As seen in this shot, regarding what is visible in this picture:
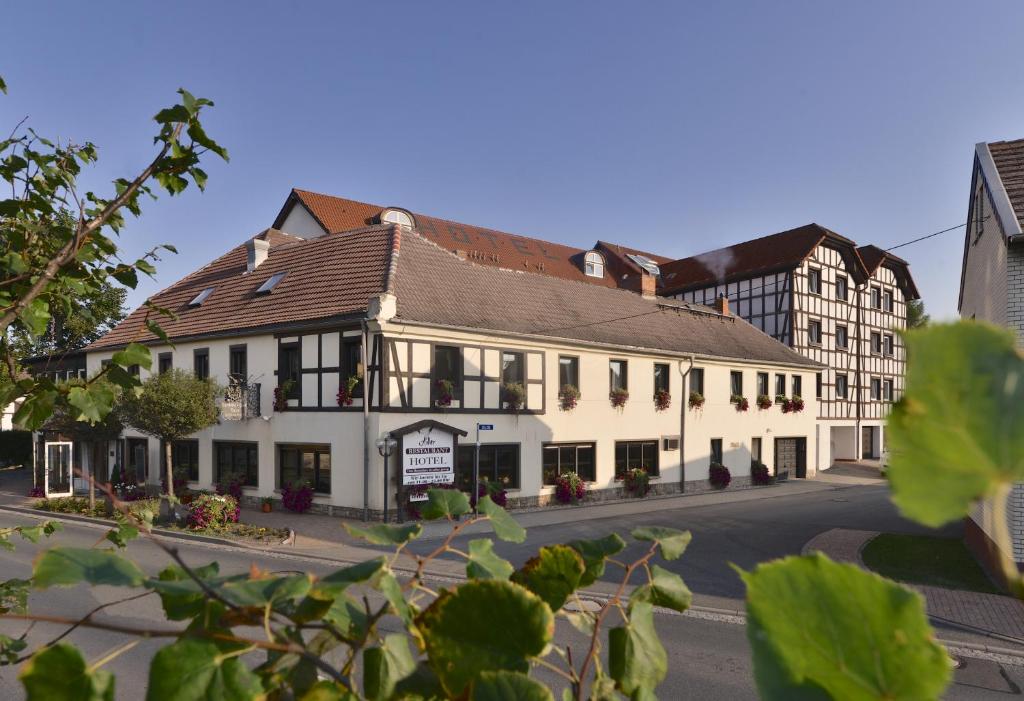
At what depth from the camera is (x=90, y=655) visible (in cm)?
80

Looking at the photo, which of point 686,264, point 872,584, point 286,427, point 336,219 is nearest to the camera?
point 872,584

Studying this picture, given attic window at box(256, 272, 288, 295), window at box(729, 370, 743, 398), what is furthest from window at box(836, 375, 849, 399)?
attic window at box(256, 272, 288, 295)

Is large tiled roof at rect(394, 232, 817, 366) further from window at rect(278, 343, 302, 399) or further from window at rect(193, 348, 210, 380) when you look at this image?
window at rect(193, 348, 210, 380)

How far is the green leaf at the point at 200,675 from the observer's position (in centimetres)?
70

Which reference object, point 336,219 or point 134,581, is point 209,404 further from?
point 134,581

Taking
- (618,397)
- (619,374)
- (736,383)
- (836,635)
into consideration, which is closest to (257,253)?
(619,374)

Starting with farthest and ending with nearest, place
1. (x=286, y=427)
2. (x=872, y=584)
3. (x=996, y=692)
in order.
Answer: (x=286, y=427), (x=996, y=692), (x=872, y=584)

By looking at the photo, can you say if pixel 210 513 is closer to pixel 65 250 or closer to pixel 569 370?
pixel 569 370

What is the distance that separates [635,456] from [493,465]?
6582mm

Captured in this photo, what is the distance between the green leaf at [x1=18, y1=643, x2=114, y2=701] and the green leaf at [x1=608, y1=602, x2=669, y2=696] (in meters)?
0.66

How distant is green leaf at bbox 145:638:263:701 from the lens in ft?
2.30

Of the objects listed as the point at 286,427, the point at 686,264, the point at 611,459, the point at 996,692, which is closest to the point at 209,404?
the point at 286,427

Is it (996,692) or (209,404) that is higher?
(209,404)

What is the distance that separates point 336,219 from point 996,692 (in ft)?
103
